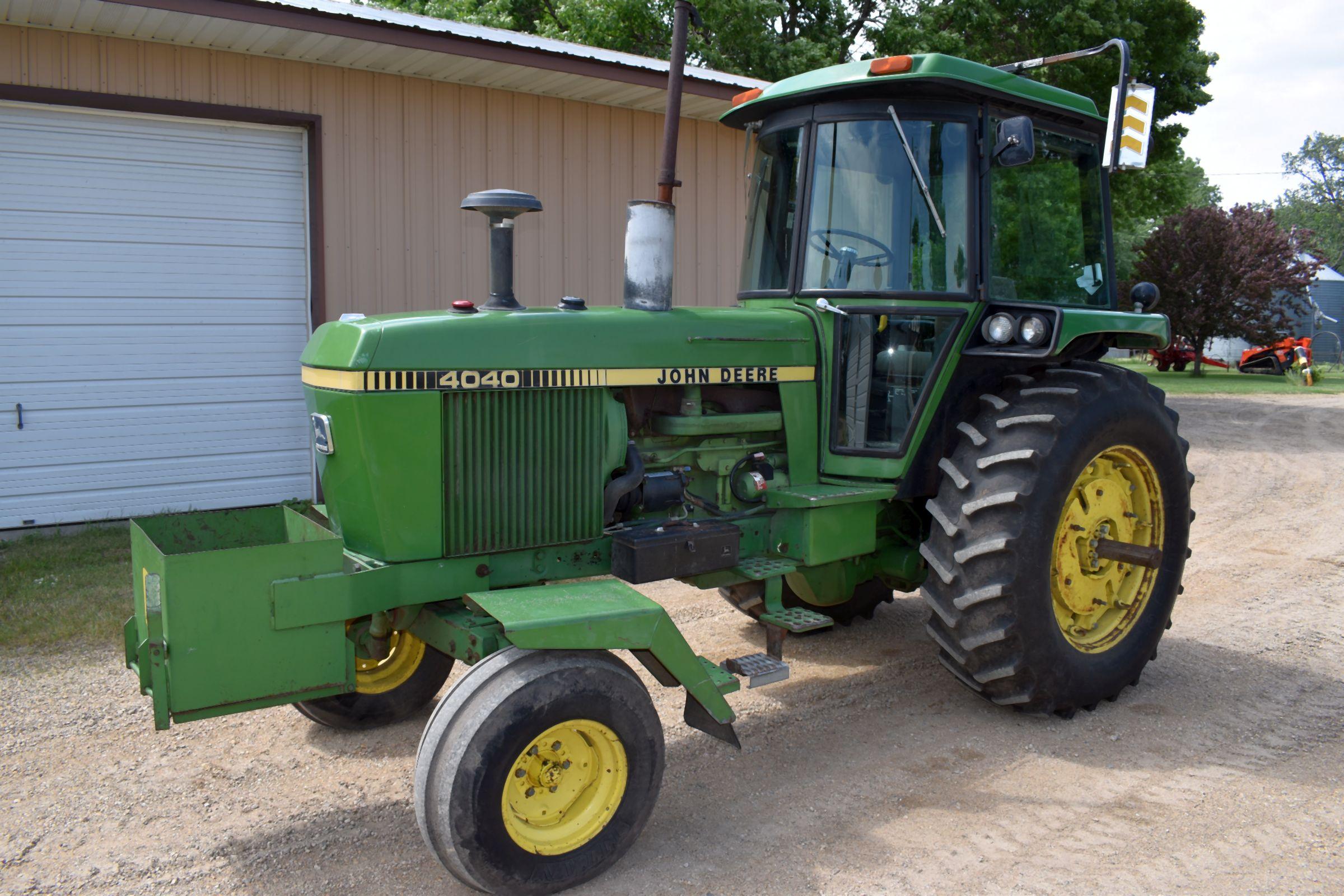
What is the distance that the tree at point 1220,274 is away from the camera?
24.1 meters

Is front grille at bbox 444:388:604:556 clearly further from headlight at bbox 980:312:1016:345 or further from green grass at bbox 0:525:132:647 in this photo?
green grass at bbox 0:525:132:647

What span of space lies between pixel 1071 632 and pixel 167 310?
6348 millimetres

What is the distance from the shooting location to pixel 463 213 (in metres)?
8.52

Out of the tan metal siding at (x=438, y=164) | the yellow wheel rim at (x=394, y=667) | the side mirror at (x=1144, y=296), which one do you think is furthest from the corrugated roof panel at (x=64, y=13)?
the side mirror at (x=1144, y=296)

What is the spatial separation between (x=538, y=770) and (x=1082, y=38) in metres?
17.3

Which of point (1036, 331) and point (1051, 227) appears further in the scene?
point (1051, 227)

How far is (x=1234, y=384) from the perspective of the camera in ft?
74.1

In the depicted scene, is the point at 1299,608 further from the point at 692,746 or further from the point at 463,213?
the point at 463,213

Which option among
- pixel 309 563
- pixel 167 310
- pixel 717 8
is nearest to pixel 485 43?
pixel 167 310

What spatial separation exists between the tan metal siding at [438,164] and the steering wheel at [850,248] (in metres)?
4.69

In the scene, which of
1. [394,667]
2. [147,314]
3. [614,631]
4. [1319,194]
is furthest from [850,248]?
[1319,194]

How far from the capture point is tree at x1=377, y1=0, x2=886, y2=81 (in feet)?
59.6

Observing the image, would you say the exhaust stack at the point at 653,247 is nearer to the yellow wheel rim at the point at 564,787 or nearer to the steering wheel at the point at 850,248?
the steering wheel at the point at 850,248

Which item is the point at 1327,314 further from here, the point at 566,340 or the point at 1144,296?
the point at 566,340
